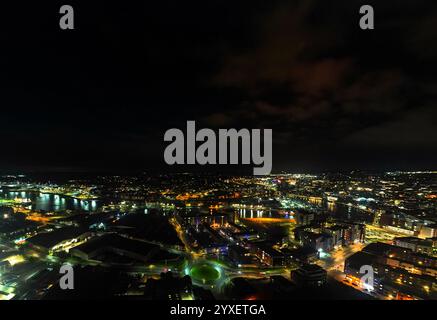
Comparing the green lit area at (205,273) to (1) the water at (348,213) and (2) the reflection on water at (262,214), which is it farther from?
(1) the water at (348,213)

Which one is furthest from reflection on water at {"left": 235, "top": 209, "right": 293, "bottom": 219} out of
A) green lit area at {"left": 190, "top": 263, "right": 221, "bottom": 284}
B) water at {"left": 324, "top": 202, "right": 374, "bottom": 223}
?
green lit area at {"left": 190, "top": 263, "right": 221, "bottom": 284}

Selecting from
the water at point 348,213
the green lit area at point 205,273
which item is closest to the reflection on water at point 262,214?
the water at point 348,213

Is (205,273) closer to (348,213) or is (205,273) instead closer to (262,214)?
(262,214)

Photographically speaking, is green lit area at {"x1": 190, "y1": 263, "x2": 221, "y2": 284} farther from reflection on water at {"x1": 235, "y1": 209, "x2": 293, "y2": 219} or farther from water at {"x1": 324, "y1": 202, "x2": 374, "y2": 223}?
water at {"x1": 324, "y1": 202, "x2": 374, "y2": 223}

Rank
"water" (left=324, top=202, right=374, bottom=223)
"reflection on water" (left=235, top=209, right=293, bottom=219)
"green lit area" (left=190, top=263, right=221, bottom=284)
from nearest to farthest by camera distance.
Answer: "green lit area" (left=190, top=263, right=221, bottom=284)
"water" (left=324, top=202, right=374, bottom=223)
"reflection on water" (left=235, top=209, right=293, bottom=219)

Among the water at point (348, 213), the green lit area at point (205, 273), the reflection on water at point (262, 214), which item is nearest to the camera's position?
the green lit area at point (205, 273)

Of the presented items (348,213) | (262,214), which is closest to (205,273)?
(262,214)

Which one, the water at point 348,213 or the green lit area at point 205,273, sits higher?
the green lit area at point 205,273

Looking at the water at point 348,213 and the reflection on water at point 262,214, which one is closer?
the water at point 348,213

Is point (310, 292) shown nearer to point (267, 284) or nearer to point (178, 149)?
point (267, 284)
